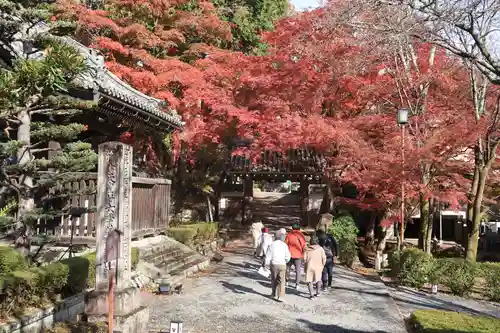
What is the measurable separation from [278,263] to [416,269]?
5.88 m

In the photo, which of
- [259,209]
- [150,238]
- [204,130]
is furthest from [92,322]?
[259,209]

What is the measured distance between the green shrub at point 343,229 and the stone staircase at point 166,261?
6.16m

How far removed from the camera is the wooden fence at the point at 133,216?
11906mm

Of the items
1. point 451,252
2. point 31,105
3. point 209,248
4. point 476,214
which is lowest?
point 451,252

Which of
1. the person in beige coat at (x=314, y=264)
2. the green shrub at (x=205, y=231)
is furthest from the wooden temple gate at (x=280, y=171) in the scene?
the person in beige coat at (x=314, y=264)

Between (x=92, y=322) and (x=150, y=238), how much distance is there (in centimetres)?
717

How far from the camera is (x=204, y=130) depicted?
65.2 feet

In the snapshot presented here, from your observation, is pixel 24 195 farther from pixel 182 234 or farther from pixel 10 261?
pixel 182 234

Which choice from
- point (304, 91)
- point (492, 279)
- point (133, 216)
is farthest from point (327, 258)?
point (304, 91)

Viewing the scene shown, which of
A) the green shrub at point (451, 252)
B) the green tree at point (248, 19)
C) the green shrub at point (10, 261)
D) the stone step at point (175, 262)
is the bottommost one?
the green shrub at point (451, 252)

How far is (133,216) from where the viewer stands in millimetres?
13469

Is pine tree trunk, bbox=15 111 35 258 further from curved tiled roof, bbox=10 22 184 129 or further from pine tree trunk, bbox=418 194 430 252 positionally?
pine tree trunk, bbox=418 194 430 252

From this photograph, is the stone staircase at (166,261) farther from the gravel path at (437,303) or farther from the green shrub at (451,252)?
the green shrub at (451,252)

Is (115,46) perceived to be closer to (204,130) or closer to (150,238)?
(204,130)
